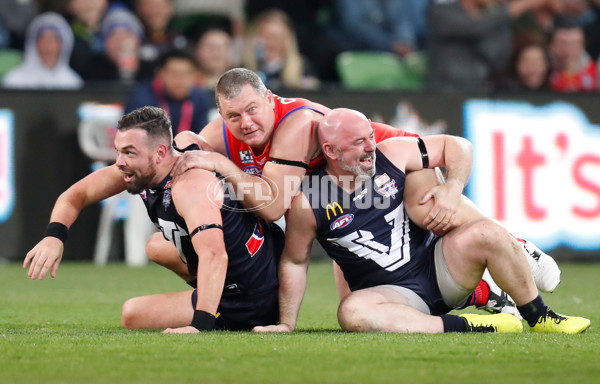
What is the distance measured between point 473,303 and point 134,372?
265 centimetres

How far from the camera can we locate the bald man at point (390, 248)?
5.17 m

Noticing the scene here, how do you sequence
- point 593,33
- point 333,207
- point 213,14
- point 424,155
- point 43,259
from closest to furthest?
1. point 43,259
2. point 333,207
3. point 424,155
4. point 213,14
5. point 593,33

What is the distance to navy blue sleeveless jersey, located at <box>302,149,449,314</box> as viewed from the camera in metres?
5.36

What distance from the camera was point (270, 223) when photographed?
5.83 meters

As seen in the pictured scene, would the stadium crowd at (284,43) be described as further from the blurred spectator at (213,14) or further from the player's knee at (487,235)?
the player's knee at (487,235)

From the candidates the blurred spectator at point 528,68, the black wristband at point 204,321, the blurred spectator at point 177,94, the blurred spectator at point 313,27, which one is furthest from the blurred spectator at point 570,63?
the black wristband at point 204,321

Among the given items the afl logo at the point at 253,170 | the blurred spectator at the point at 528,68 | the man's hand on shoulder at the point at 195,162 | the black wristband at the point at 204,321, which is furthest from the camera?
the blurred spectator at the point at 528,68

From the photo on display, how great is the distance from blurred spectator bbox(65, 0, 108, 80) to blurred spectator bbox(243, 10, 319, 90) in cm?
196

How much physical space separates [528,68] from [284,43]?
3.05 metres

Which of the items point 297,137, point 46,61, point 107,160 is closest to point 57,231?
point 297,137

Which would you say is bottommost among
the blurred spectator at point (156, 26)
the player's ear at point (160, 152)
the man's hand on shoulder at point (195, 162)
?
the man's hand on shoulder at point (195, 162)

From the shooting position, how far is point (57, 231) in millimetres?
5367

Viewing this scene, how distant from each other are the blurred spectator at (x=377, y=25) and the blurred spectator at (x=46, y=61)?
3727mm

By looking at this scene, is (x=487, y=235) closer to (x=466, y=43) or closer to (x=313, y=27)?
(x=466, y=43)
